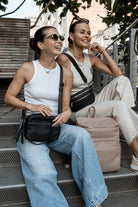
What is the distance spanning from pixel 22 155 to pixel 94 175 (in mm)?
623

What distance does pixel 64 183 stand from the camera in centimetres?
193

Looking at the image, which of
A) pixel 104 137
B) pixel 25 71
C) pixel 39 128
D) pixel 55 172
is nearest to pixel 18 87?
pixel 25 71

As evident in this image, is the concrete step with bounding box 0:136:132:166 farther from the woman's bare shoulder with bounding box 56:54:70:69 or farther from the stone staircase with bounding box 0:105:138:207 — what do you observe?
the woman's bare shoulder with bounding box 56:54:70:69

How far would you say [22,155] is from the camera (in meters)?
1.81

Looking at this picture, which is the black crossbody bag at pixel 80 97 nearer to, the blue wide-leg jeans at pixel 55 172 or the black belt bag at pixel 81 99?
the black belt bag at pixel 81 99

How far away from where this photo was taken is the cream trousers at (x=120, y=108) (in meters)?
2.04

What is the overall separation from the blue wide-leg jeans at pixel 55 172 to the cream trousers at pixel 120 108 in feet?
1.36

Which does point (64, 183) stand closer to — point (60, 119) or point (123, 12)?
point (60, 119)

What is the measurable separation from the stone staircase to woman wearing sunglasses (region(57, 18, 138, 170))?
20 cm

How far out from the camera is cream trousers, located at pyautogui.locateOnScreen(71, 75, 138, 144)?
2.04m

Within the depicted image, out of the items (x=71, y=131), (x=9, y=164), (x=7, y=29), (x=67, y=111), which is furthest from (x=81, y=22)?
(x=7, y=29)

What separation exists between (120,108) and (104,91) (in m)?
0.40

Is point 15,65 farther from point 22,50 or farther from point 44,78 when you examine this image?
point 44,78

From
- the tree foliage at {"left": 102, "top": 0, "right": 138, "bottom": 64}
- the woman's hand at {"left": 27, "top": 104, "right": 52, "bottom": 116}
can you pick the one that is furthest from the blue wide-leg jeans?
the tree foliage at {"left": 102, "top": 0, "right": 138, "bottom": 64}
